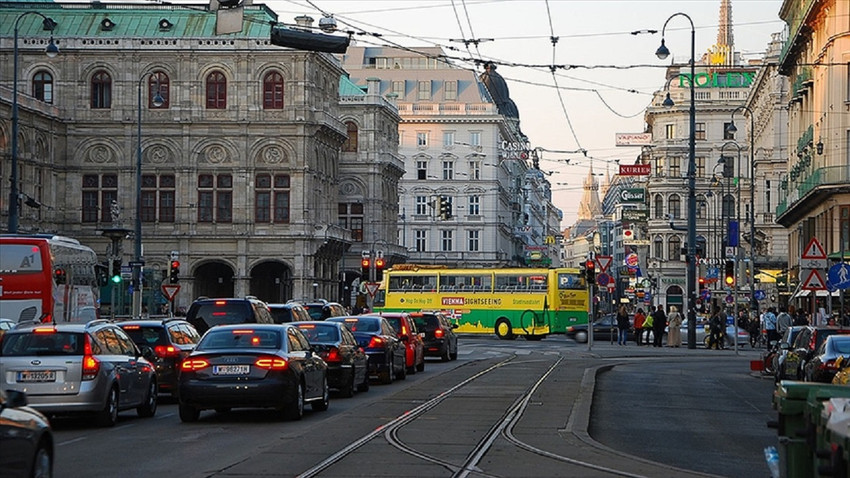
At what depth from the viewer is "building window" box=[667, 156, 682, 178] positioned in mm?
124875

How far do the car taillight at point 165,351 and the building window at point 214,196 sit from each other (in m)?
60.1

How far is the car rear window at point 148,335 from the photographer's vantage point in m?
26.4

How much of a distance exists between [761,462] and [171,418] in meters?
9.50

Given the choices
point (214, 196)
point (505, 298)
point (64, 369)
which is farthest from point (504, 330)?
point (64, 369)

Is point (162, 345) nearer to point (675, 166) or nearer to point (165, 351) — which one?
point (165, 351)

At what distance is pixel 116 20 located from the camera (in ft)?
294

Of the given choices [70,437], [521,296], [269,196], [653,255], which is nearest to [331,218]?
[269,196]

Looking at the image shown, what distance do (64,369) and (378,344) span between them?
12.2m

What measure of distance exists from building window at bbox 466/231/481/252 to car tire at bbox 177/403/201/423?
11048cm

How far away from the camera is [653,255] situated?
12912 centimetres

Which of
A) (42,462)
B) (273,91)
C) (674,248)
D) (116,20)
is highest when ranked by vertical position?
(116,20)

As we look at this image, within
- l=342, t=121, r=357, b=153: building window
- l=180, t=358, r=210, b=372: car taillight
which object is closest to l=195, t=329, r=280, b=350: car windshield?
l=180, t=358, r=210, b=372: car taillight

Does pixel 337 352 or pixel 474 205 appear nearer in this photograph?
pixel 337 352

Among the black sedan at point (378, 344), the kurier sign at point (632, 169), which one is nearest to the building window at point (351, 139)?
the kurier sign at point (632, 169)
